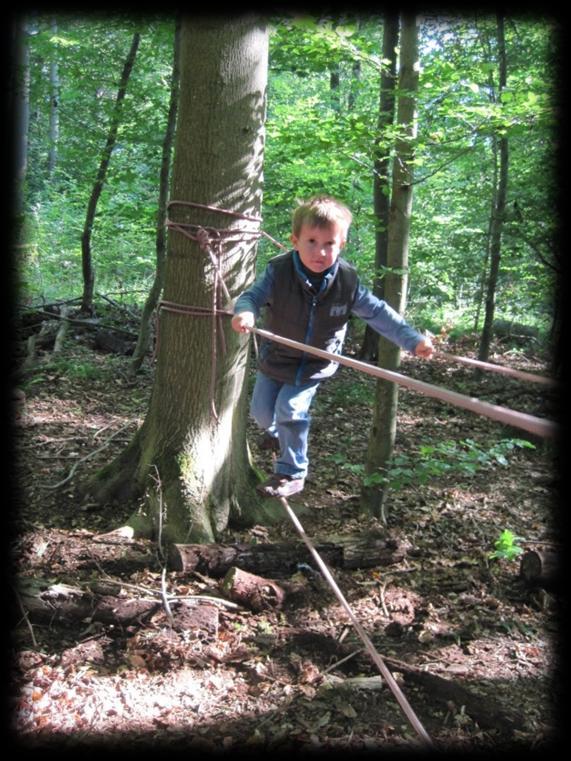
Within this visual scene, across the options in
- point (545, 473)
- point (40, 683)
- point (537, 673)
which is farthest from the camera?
point (545, 473)

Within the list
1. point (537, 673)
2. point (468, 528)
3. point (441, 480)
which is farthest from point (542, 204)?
point (537, 673)

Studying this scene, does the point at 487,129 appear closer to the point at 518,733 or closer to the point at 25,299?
the point at 518,733

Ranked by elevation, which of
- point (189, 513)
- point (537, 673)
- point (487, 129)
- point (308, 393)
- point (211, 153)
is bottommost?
point (537, 673)

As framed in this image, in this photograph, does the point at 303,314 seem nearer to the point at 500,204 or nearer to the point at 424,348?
the point at 424,348

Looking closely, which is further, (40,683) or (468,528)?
(468,528)

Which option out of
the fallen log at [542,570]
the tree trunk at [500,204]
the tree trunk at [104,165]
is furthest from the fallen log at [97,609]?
the tree trunk at [500,204]

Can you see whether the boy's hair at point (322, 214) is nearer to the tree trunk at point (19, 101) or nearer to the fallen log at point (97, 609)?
the fallen log at point (97, 609)

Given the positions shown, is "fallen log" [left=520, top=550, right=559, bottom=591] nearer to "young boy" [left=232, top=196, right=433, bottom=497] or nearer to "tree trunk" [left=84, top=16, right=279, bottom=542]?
"young boy" [left=232, top=196, right=433, bottom=497]

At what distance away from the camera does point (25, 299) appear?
28.2 ft

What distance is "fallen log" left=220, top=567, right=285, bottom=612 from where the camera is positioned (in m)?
2.89

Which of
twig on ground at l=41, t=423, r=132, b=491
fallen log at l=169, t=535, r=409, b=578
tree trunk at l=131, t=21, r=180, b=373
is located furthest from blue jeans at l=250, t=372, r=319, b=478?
tree trunk at l=131, t=21, r=180, b=373

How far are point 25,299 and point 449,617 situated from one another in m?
7.71

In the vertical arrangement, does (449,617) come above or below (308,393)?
below

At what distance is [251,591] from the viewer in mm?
2914
